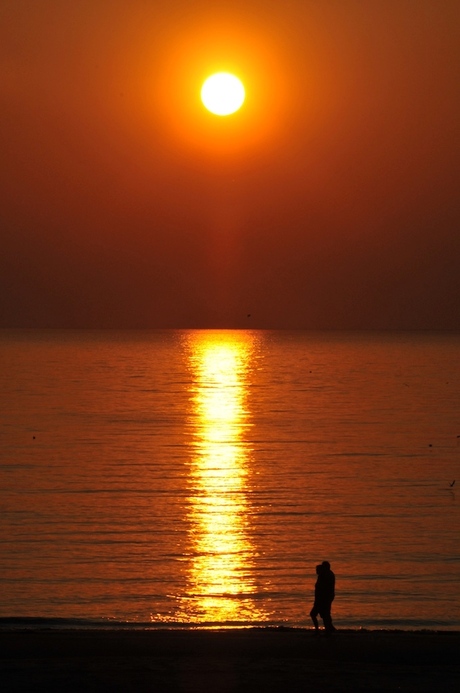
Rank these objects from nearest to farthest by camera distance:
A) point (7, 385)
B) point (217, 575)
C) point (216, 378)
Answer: point (217, 575) < point (7, 385) < point (216, 378)

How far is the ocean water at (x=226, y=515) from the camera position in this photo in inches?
1016

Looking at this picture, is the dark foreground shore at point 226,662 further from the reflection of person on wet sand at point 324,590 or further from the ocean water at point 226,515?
the ocean water at point 226,515

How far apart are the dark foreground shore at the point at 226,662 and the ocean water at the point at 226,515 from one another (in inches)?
194

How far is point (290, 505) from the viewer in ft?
133

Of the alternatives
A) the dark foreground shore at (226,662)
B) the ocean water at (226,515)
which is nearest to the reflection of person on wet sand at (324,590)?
the dark foreground shore at (226,662)

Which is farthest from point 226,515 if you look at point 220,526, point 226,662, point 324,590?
point 226,662

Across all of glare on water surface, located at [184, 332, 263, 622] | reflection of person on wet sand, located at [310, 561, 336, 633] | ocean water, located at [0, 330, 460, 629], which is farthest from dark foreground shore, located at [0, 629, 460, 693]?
glare on water surface, located at [184, 332, 263, 622]

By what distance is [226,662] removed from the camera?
16.2 meters

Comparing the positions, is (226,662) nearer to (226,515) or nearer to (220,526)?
(220,526)

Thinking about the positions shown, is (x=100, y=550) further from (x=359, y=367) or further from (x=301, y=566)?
(x=359, y=367)

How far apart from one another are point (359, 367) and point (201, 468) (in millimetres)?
129310

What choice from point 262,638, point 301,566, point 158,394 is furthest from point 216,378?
point 262,638

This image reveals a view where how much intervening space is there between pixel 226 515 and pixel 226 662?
Result: 71.3 feet

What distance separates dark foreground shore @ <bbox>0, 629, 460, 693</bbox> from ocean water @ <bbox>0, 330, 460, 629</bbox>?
4922 millimetres
